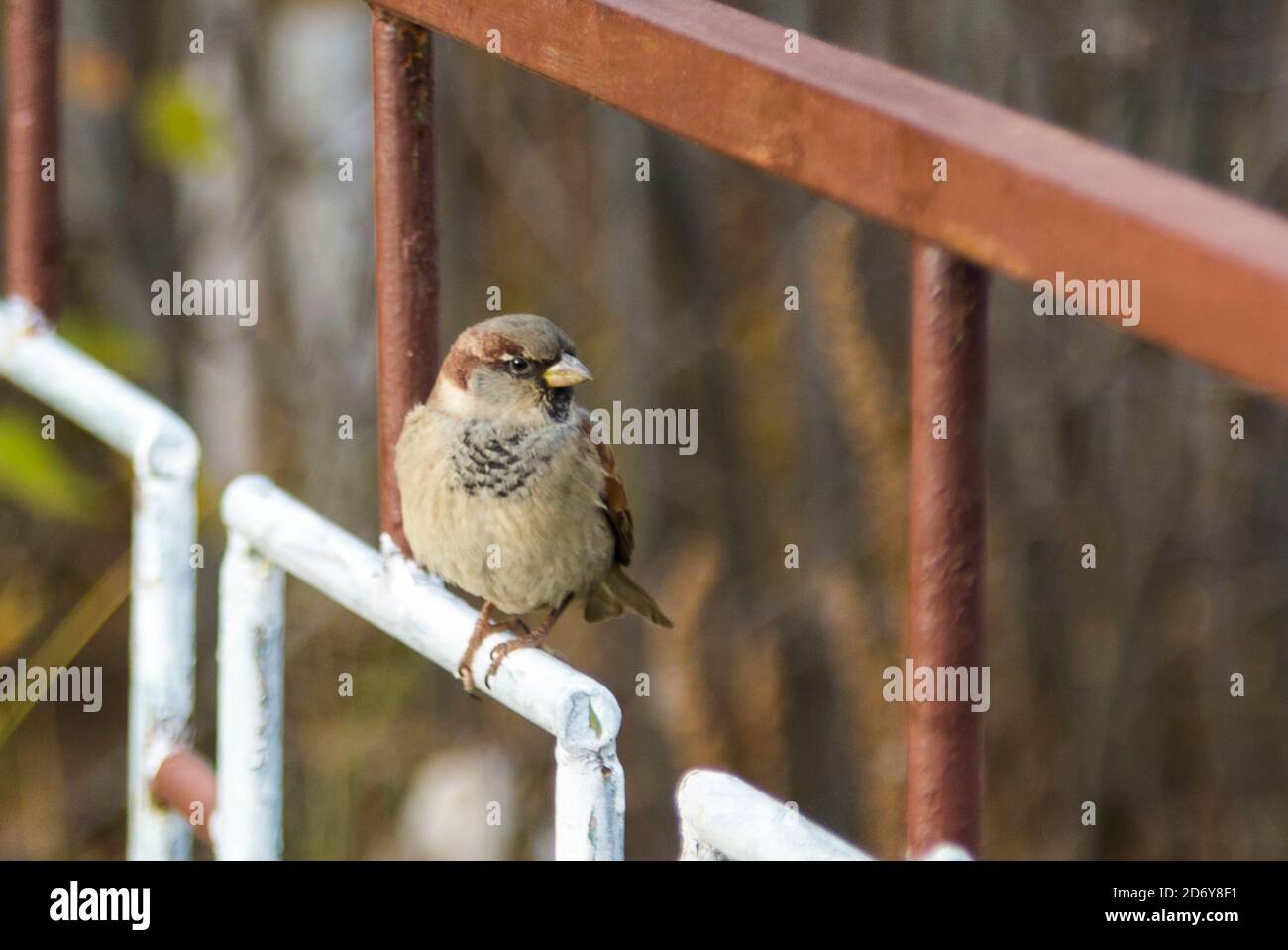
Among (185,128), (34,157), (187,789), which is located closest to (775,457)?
(185,128)

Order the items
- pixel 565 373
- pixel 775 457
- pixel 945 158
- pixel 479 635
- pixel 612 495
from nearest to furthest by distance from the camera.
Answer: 1. pixel 945 158
2. pixel 479 635
3. pixel 565 373
4. pixel 612 495
5. pixel 775 457

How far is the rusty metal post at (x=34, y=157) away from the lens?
2.07 metres

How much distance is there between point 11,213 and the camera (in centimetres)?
208

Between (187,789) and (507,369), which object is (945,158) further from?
(507,369)

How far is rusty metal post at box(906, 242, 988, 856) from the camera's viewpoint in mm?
949

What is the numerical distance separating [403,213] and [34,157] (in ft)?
2.23

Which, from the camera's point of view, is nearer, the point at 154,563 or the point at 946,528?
the point at 946,528

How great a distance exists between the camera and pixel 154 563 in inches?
70.4

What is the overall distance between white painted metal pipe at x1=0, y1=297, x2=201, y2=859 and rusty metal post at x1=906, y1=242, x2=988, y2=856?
981 millimetres

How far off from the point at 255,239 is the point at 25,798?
1.53 meters

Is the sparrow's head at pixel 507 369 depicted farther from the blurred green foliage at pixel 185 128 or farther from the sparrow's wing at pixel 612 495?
the blurred green foliage at pixel 185 128
